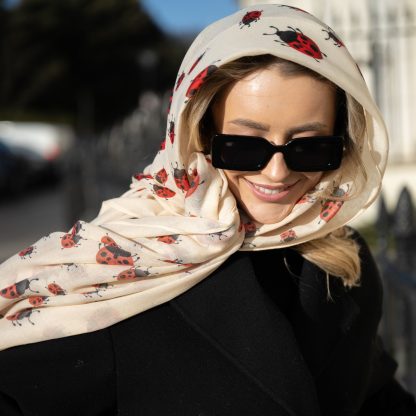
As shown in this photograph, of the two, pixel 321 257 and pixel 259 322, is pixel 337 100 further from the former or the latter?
pixel 259 322

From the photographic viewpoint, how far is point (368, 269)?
197 cm

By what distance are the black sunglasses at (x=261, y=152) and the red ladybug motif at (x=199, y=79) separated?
0.38 feet

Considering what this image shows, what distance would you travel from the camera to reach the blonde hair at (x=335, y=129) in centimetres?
160

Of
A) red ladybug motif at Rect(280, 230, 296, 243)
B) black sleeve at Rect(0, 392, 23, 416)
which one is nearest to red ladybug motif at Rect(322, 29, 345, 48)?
red ladybug motif at Rect(280, 230, 296, 243)

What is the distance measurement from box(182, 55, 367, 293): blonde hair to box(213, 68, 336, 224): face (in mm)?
20

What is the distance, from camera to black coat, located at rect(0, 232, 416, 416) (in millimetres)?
1518

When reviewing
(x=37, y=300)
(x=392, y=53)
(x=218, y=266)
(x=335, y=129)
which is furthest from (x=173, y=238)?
(x=392, y=53)

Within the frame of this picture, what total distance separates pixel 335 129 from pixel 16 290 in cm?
84

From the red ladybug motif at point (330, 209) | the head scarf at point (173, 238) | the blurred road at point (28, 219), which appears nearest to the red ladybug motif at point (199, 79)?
the head scarf at point (173, 238)

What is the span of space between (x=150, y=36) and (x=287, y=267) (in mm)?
52309

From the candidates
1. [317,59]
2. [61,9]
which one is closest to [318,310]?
[317,59]

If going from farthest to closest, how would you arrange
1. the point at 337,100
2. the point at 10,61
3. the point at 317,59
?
the point at 10,61
the point at 337,100
the point at 317,59

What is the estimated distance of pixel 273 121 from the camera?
5.22 feet

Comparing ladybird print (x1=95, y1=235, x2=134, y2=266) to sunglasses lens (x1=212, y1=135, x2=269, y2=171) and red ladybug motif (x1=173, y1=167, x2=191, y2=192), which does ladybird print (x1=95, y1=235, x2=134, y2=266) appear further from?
sunglasses lens (x1=212, y1=135, x2=269, y2=171)
